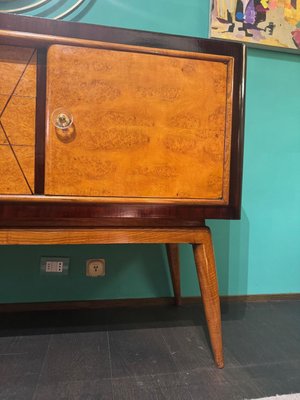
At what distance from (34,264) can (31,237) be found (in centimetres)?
52

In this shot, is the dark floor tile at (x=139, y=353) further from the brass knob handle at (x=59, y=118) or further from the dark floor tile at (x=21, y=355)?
the brass knob handle at (x=59, y=118)

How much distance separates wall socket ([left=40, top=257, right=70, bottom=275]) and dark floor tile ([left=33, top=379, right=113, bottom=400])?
481 mm

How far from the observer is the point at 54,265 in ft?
3.76

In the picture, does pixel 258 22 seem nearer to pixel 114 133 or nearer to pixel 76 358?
pixel 114 133

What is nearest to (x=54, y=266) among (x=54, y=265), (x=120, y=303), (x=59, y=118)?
(x=54, y=265)

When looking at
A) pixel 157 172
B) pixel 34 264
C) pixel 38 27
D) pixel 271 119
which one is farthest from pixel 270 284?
pixel 38 27

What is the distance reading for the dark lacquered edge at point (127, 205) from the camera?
2.06 feet

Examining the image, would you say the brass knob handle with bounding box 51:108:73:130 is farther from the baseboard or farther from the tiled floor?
the baseboard

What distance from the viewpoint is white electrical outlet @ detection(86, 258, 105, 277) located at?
45.9 inches

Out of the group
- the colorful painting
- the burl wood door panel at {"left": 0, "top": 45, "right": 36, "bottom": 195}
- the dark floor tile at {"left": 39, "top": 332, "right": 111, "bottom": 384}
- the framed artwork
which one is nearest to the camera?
the burl wood door panel at {"left": 0, "top": 45, "right": 36, "bottom": 195}

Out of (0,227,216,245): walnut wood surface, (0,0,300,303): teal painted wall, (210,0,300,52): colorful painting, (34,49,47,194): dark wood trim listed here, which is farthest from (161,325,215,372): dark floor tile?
(210,0,300,52): colorful painting

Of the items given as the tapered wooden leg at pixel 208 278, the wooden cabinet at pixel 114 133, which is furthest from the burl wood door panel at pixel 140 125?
the tapered wooden leg at pixel 208 278

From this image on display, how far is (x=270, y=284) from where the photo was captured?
133 centimetres

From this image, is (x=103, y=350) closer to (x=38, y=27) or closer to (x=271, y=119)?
(x=38, y=27)
